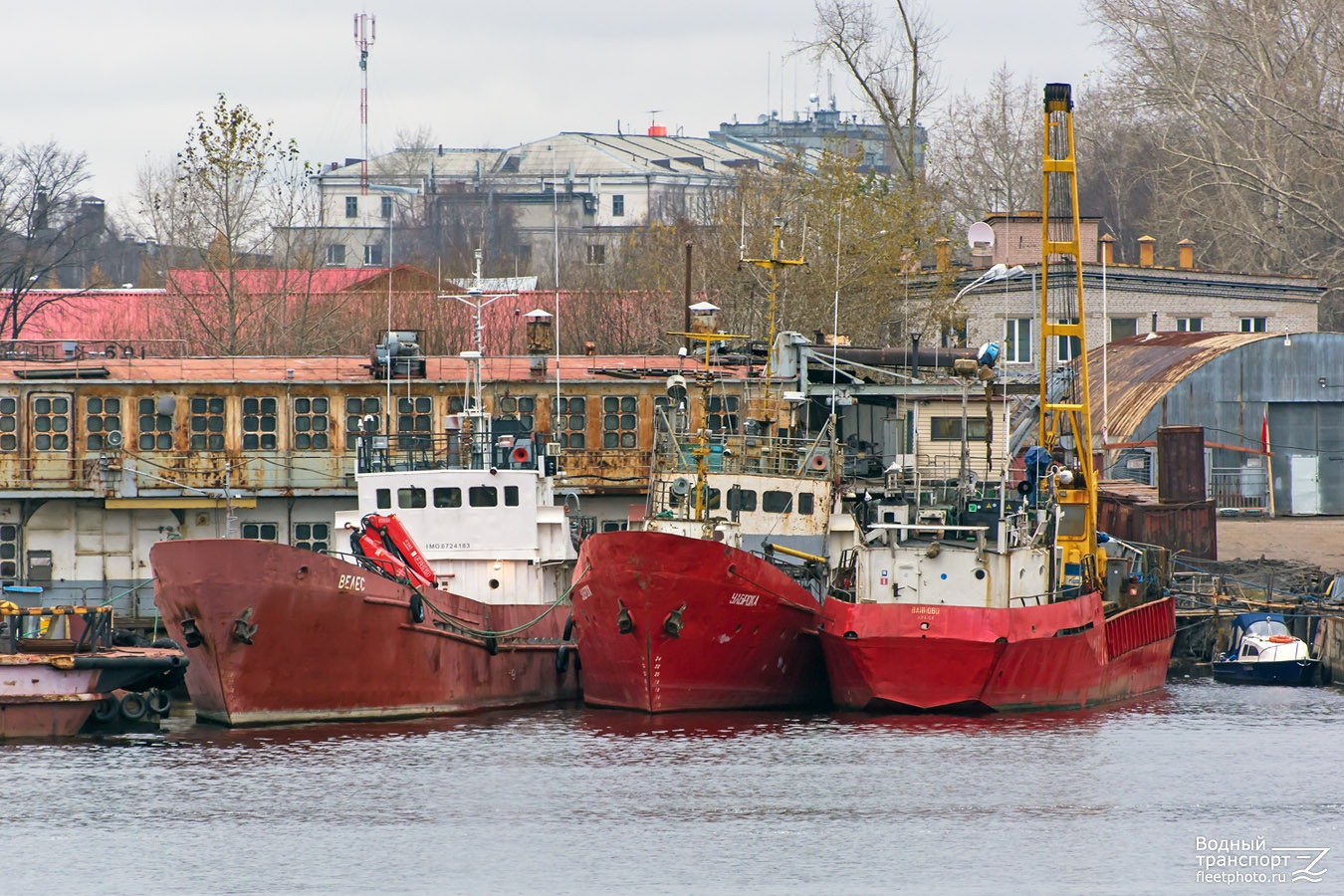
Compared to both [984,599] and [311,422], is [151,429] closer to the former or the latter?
[311,422]

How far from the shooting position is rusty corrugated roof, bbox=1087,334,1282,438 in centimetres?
6419

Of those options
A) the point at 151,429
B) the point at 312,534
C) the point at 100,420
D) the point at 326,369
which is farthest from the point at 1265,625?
the point at 100,420

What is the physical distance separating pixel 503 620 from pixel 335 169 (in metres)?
113

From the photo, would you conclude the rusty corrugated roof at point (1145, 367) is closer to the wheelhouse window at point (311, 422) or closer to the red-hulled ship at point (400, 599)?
the red-hulled ship at point (400, 599)

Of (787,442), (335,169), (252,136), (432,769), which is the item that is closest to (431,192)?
(335,169)

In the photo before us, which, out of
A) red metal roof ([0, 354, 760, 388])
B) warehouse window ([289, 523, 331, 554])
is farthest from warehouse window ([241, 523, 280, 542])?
red metal roof ([0, 354, 760, 388])

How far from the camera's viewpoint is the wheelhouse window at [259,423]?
181 feet

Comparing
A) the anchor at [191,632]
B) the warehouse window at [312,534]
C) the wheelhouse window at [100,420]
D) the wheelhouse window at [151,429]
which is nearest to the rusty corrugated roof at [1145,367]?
the warehouse window at [312,534]

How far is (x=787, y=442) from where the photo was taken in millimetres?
46375

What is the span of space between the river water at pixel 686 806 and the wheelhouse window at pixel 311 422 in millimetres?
14352

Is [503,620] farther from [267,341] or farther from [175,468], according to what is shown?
[267,341]

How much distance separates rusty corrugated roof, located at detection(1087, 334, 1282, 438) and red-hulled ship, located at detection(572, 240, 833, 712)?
20.8 metres

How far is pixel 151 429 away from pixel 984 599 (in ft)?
83.1

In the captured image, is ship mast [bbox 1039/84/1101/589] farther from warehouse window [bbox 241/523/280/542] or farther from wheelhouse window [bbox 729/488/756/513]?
warehouse window [bbox 241/523/280/542]
